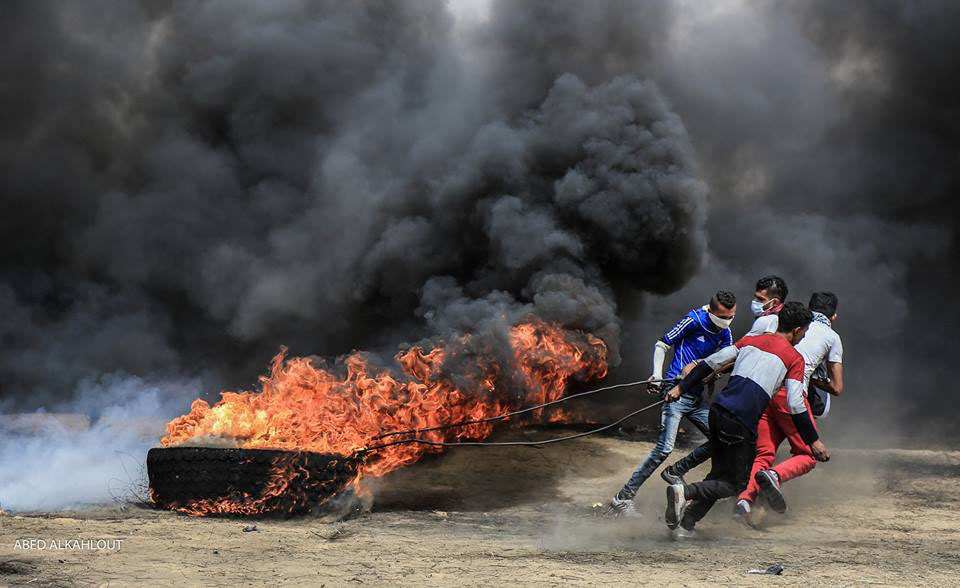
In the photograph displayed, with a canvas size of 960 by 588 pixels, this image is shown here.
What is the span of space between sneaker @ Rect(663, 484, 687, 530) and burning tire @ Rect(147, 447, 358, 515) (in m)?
3.00

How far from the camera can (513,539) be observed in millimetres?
5859

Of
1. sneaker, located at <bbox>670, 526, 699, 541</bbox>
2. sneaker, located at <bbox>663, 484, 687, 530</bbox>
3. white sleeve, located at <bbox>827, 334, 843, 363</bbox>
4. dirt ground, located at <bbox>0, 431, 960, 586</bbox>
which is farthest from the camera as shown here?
white sleeve, located at <bbox>827, 334, 843, 363</bbox>

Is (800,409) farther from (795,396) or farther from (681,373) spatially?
(681,373)

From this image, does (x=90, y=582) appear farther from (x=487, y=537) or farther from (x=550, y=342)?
(x=550, y=342)

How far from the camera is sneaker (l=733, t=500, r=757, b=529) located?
5902mm

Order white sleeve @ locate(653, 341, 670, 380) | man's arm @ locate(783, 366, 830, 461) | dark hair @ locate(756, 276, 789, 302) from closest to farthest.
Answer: man's arm @ locate(783, 366, 830, 461)
white sleeve @ locate(653, 341, 670, 380)
dark hair @ locate(756, 276, 789, 302)

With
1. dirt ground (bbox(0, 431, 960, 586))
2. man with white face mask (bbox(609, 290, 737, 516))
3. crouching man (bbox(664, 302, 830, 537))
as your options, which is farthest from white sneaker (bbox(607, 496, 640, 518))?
crouching man (bbox(664, 302, 830, 537))

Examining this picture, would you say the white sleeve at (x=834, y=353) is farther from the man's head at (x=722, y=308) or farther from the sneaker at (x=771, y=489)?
the sneaker at (x=771, y=489)

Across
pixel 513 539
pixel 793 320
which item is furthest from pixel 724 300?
pixel 513 539

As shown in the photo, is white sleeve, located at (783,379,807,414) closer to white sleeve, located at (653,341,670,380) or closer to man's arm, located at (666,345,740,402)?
man's arm, located at (666,345,740,402)

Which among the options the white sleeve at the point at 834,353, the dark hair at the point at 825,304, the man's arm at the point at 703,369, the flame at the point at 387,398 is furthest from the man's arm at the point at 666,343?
the flame at the point at 387,398

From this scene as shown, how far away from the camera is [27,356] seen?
16531 mm

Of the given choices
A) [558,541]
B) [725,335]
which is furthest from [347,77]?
[558,541]

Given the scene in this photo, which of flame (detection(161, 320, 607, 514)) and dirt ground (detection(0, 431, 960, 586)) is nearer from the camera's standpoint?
dirt ground (detection(0, 431, 960, 586))
